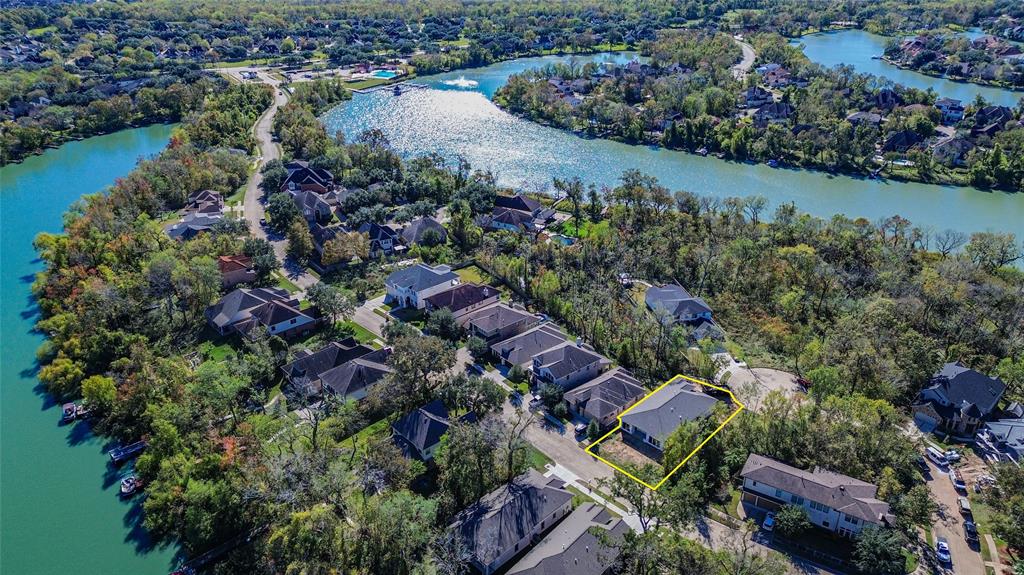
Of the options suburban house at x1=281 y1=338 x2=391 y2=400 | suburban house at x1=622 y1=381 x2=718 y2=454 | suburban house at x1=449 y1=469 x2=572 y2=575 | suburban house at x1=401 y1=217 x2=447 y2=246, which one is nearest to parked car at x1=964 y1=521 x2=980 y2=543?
suburban house at x1=622 y1=381 x2=718 y2=454

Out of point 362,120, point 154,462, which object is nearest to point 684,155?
point 362,120

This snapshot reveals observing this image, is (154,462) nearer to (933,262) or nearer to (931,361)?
(931,361)

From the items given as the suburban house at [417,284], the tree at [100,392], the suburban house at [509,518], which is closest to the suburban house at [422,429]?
the suburban house at [509,518]

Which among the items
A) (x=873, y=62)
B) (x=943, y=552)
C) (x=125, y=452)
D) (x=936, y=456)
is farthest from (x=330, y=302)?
(x=873, y=62)

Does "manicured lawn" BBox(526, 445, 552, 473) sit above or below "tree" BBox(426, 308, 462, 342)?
below

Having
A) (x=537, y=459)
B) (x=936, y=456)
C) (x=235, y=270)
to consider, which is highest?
(x=235, y=270)

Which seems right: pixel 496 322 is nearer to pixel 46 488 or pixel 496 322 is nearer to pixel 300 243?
pixel 300 243

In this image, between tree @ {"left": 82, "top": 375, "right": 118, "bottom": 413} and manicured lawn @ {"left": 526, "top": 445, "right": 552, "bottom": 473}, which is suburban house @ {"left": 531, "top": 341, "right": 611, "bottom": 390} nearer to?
manicured lawn @ {"left": 526, "top": 445, "right": 552, "bottom": 473}
